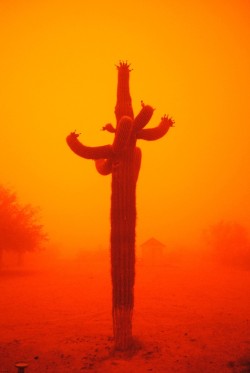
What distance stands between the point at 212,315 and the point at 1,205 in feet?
67.1

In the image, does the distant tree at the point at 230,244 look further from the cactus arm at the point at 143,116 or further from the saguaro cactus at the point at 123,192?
the cactus arm at the point at 143,116

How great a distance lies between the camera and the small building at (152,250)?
127 ft

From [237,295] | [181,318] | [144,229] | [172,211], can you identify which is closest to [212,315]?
[181,318]

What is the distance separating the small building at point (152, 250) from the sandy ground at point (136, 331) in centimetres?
2156

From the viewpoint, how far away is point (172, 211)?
147 meters

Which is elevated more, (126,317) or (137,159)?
(137,159)

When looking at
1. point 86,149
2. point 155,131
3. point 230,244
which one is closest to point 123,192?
point 86,149

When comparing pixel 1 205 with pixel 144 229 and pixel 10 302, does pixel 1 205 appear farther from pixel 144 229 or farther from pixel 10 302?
pixel 144 229

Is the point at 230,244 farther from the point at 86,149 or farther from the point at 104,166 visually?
the point at 86,149

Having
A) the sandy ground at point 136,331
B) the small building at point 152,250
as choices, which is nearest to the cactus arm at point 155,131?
the sandy ground at point 136,331

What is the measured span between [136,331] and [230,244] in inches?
1197

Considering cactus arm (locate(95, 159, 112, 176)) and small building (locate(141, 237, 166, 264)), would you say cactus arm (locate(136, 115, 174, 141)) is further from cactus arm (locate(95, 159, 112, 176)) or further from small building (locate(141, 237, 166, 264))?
small building (locate(141, 237, 166, 264))

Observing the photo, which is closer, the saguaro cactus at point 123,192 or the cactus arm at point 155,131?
the saguaro cactus at point 123,192

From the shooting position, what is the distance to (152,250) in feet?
128
